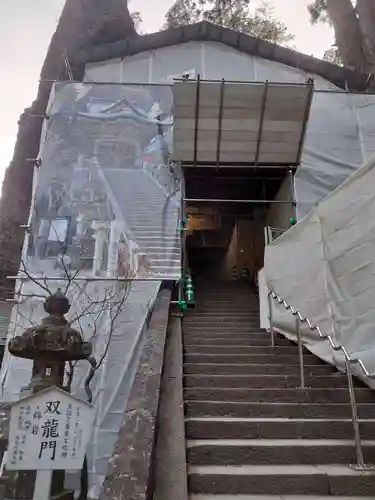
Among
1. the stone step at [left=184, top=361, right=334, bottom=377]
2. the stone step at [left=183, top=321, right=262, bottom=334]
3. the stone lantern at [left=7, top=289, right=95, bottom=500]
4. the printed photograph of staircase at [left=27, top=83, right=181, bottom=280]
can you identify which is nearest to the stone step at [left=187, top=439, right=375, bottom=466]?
the stone lantern at [left=7, top=289, right=95, bottom=500]

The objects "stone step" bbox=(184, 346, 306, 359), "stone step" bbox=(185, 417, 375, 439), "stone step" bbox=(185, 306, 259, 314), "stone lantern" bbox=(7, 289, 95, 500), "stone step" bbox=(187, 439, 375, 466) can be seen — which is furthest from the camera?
"stone step" bbox=(185, 306, 259, 314)

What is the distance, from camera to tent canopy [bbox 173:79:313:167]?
905 centimetres

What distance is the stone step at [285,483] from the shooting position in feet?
9.64

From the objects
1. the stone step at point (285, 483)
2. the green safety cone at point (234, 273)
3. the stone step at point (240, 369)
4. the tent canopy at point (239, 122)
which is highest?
the tent canopy at point (239, 122)

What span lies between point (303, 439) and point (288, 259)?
329cm

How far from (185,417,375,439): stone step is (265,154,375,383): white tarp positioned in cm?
78

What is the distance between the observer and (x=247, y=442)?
349cm

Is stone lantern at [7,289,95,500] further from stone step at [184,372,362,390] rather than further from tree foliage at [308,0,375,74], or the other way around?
tree foliage at [308,0,375,74]

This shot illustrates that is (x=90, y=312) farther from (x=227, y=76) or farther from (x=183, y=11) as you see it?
(x=183, y=11)

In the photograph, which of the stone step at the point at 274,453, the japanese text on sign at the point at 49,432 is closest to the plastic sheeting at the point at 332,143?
the stone step at the point at 274,453

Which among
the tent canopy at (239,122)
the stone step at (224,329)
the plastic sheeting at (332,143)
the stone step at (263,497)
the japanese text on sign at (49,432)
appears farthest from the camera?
the plastic sheeting at (332,143)

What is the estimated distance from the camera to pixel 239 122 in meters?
9.65

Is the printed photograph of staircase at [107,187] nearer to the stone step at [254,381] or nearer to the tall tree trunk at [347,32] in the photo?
the stone step at [254,381]

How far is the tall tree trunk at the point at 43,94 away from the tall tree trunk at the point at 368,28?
28.6 feet
